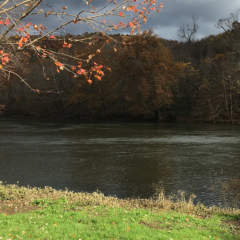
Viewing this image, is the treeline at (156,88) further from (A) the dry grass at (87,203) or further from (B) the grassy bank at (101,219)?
(B) the grassy bank at (101,219)

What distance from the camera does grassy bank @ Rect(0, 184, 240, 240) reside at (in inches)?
335

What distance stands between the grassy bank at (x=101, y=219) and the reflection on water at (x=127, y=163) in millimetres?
3249

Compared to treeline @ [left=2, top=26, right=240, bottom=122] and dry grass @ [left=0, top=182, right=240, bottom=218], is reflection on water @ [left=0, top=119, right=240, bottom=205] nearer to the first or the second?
dry grass @ [left=0, top=182, right=240, bottom=218]

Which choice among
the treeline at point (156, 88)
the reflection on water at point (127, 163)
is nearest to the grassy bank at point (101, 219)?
the reflection on water at point (127, 163)

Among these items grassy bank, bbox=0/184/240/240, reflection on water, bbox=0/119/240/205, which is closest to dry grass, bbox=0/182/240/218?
grassy bank, bbox=0/184/240/240

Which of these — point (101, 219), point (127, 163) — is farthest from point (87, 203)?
point (127, 163)

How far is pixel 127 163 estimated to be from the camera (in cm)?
2367

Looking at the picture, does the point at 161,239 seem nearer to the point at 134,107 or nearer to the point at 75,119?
the point at 134,107

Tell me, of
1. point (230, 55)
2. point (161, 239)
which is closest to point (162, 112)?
point (230, 55)

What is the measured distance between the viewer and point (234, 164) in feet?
74.2

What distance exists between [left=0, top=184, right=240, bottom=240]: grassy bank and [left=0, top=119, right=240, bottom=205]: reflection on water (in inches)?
128

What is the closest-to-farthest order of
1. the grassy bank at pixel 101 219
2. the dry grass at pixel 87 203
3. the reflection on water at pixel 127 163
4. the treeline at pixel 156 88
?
the grassy bank at pixel 101 219 → the dry grass at pixel 87 203 → the reflection on water at pixel 127 163 → the treeline at pixel 156 88

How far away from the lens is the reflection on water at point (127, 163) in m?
17.8

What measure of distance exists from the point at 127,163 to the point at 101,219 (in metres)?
13.8
